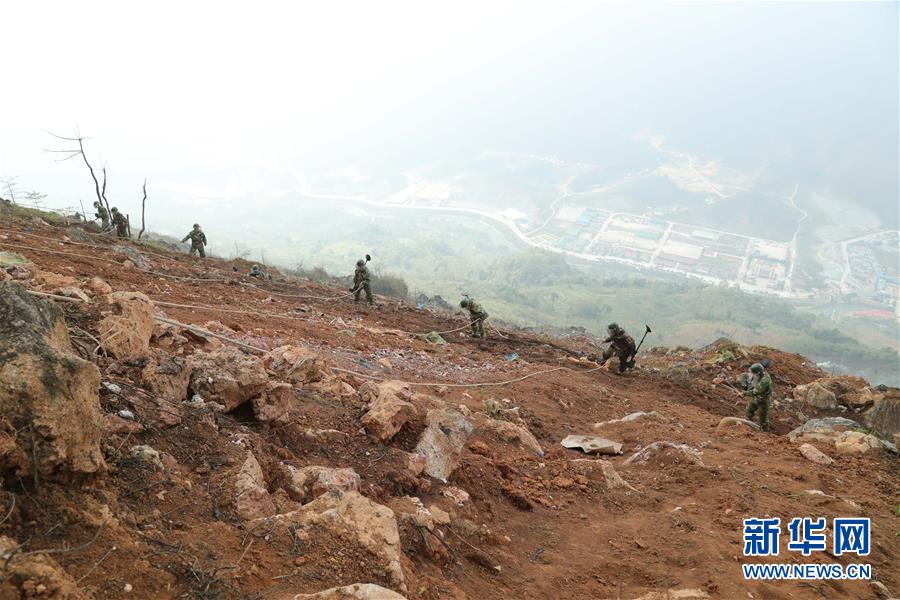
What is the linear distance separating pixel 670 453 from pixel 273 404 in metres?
4.23

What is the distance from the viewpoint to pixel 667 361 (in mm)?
13711

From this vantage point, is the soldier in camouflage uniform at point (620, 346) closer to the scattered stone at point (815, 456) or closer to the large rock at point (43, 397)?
the scattered stone at point (815, 456)

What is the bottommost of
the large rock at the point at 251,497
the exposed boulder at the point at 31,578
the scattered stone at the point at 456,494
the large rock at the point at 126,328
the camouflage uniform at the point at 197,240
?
the scattered stone at the point at 456,494

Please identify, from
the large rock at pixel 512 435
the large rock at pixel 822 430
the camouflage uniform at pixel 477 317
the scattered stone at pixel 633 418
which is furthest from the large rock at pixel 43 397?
the camouflage uniform at pixel 477 317

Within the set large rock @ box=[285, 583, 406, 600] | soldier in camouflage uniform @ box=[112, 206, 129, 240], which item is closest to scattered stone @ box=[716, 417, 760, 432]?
large rock @ box=[285, 583, 406, 600]

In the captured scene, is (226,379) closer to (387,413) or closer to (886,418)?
(387,413)

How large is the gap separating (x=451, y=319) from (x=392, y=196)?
250 ft

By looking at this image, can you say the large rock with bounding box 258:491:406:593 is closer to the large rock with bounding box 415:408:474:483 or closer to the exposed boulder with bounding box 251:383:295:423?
the exposed boulder with bounding box 251:383:295:423

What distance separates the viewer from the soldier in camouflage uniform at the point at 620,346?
10.4m

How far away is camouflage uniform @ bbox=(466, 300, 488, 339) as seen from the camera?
11.8 meters

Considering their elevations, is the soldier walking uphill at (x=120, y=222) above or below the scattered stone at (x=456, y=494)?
above

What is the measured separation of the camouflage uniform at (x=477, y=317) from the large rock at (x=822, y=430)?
244 inches

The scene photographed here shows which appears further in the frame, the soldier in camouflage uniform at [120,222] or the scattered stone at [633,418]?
the soldier in camouflage uniform at [120,222]

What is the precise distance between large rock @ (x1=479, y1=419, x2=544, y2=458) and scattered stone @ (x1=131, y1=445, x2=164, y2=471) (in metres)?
3.44
